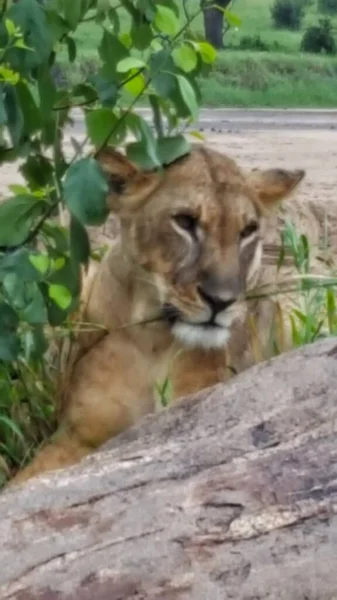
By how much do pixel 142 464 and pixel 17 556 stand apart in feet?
1.07

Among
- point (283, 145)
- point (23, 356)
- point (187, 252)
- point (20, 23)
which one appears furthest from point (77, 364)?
point (283, 145)

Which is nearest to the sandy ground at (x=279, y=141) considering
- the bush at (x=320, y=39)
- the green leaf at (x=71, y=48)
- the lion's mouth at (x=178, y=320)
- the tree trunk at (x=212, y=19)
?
the tree trunk at (x=212, y=19)

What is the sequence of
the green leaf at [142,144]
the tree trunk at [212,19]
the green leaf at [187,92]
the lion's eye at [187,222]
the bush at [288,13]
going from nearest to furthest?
the green leaf at [187,92] → the green leaf at [142,144] → the lion's eye at [187,222] → the tree trunk at [212,19] → the bush at [288,13]

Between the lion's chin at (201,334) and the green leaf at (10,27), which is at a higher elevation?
the green leaf at (10,27)

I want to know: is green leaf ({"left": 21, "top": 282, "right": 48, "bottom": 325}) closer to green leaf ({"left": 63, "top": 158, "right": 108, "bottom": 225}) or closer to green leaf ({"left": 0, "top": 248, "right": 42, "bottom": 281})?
green leaf ({"left": 0, "top": 248, "right": 42, "bottom": 281})

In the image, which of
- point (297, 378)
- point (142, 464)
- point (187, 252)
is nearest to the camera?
point (142, 464)

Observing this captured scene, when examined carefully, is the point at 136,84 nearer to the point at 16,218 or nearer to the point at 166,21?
the point at 166,21

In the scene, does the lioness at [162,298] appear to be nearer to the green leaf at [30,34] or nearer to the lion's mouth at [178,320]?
the lion's mouth at [178,320]

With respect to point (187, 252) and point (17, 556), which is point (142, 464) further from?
point (187, 252)

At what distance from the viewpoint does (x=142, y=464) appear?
7.75ft

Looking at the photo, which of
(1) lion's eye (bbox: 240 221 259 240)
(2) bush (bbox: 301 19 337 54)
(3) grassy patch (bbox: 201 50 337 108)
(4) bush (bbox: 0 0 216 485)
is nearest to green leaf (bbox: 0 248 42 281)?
(4) bush (bbox: 0 0 216 485)

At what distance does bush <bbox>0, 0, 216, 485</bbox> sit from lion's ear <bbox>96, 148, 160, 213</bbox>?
8cm

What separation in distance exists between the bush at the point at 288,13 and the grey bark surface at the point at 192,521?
1405 centimetres

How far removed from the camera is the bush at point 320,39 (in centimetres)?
1939
